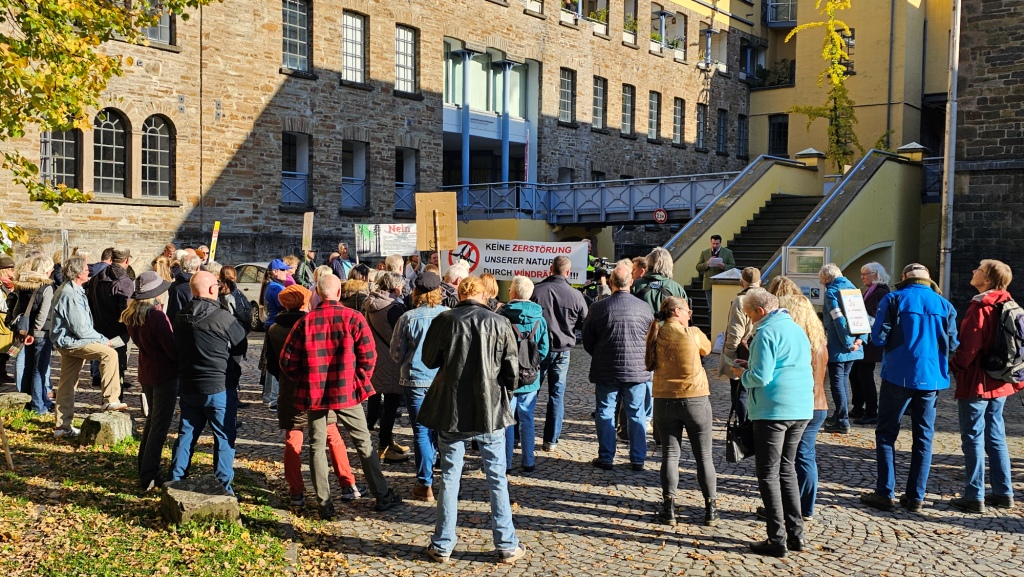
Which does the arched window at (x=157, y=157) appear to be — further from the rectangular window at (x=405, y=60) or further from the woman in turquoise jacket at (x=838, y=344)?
the woman in turquoise jacket at (x=838, y=344)

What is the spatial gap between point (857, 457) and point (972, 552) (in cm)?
257

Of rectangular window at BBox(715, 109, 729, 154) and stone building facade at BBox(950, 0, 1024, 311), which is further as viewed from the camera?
rectangular window at BBox(715, 109, 729, 154)

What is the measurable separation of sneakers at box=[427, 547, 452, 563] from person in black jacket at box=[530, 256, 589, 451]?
3.07 m

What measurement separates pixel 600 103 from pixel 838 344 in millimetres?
25432

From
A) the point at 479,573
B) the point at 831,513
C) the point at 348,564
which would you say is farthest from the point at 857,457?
the point at 348,564

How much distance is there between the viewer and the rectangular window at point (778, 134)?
4031 cm

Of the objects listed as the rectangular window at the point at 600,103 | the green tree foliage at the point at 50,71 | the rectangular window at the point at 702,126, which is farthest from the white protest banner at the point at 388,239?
the rectangular window at the point at 702,126

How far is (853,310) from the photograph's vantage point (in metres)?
9.27

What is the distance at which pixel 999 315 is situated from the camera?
Result: 704cm

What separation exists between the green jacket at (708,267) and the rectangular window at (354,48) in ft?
40.3

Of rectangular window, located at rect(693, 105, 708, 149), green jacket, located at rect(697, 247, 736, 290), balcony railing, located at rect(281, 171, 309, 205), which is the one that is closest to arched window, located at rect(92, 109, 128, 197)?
balcony railing, located at rect(281, 171, 309, 205)

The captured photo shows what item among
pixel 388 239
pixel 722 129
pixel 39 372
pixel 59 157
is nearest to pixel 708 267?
pixel 388 239

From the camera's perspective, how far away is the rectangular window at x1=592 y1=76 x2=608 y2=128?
33.9 metres

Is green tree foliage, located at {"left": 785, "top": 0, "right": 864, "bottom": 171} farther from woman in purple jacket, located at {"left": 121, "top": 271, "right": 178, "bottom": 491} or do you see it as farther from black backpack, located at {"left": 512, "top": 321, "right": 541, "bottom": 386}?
woman in purple jacket, located at {"left": 121, "top": 271, "right": 178, "bottom": 491}
